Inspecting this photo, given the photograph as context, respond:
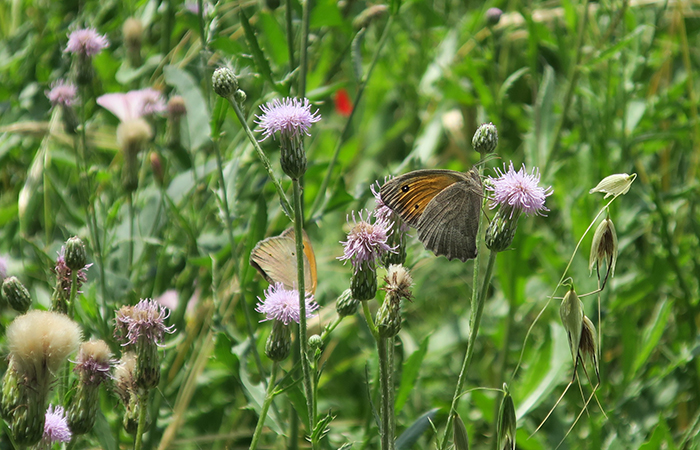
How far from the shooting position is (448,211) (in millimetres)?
1781

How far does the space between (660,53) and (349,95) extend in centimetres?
187

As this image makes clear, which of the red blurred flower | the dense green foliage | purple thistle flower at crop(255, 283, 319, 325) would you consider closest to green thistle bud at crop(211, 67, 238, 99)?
the dense green foliage

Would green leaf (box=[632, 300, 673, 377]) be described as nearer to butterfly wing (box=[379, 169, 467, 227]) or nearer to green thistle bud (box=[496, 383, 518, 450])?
butterfly wing (box=[379, 169, 467, 227])

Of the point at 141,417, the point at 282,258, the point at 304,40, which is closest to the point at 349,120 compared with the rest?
the point at 304,40

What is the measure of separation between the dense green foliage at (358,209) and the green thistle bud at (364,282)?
1.04 feet

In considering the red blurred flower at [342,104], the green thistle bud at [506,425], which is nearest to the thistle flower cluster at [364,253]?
the green thistle bud at [506,425]

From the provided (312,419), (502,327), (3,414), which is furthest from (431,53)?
(3,414)

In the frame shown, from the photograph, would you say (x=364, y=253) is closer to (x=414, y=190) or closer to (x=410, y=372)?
(x=414, y=190)

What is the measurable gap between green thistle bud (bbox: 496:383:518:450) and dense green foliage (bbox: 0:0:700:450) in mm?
345

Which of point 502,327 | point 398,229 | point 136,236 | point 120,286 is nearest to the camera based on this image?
point 398,229

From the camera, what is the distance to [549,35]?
125 inches

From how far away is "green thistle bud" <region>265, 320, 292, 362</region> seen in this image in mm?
1695

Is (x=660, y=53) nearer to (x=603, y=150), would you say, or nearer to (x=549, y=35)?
(x=549, y=35)

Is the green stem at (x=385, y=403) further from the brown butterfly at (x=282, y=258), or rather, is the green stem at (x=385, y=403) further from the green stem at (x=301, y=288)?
the brown butterfly at (x=282, y=258)
